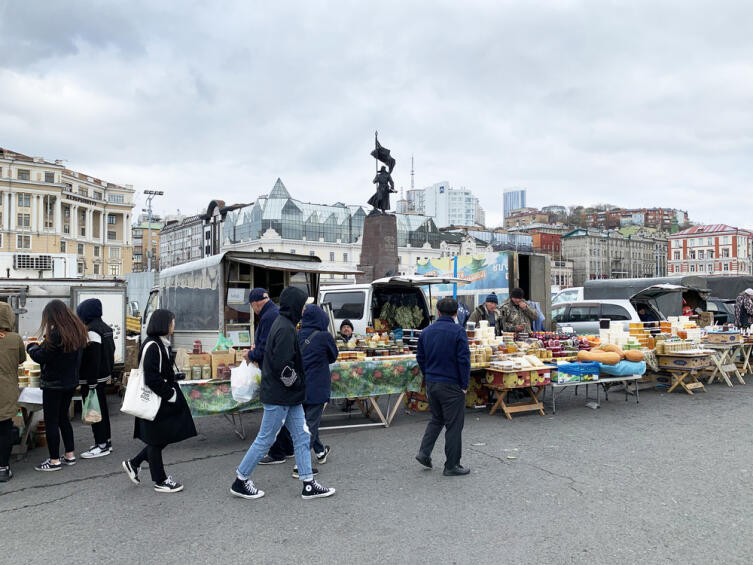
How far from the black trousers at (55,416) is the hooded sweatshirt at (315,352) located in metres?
2.46

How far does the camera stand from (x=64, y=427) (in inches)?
240

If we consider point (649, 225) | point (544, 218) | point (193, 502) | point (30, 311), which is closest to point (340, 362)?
point (193, 502)

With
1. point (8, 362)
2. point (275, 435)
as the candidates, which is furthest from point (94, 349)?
point (275, 435)

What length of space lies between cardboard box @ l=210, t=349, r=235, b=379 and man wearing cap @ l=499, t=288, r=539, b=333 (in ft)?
17.0

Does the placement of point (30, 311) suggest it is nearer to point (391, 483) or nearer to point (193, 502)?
point (193, 502)

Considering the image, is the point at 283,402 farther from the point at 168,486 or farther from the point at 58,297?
the point at 58,297

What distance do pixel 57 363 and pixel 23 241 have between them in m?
94.5

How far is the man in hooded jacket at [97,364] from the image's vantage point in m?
6.33

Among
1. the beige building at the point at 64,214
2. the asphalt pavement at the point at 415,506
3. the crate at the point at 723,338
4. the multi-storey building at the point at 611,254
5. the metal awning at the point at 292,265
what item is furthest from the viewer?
the multi-storey building at the point at 611,254

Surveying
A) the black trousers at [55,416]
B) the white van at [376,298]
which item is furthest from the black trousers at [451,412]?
the white van at [376,298]

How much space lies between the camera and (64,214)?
305 feet

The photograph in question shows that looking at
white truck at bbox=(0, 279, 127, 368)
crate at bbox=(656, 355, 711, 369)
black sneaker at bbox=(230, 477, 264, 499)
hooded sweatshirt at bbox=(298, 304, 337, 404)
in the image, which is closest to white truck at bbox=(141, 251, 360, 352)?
white truck at bbox=(0, 279, 127, 368)

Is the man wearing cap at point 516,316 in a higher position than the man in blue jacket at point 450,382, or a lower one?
higher

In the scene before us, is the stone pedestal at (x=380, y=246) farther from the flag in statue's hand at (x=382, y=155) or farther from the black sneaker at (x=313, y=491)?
the black sneaker at (x=313, y=491)
